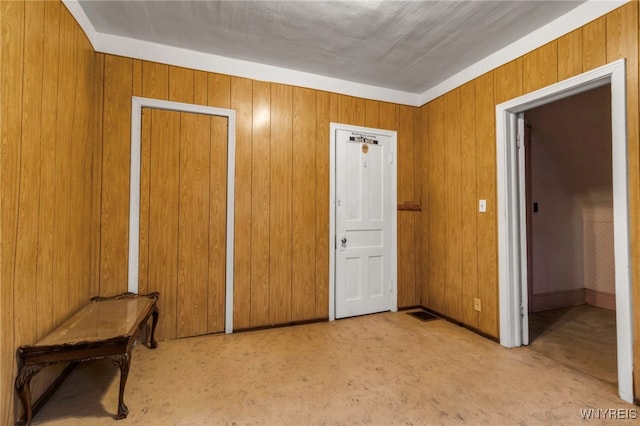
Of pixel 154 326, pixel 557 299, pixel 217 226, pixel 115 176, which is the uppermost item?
pixel 115 176

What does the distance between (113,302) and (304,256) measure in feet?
5.57

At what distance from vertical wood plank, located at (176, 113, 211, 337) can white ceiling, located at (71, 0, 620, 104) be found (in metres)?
0.74

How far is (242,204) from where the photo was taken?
116 inches

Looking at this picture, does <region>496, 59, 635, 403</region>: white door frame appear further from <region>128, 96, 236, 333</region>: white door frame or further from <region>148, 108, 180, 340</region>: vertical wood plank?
<region>148, 108, 180, 340</region>: vertical wood plank

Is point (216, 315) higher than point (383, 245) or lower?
lower

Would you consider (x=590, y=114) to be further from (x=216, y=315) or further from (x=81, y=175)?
(x=81, y=175)

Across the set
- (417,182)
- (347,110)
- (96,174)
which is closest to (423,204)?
(417,182)

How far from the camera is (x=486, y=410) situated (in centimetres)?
176

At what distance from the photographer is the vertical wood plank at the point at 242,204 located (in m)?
2.91

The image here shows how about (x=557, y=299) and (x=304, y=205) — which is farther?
(x=557, y=299)

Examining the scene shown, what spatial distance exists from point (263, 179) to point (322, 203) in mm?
688

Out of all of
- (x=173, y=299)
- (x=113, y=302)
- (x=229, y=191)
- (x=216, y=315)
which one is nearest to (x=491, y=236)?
(x=229, y=191)

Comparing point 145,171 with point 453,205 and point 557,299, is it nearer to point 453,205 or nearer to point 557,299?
point 453,205

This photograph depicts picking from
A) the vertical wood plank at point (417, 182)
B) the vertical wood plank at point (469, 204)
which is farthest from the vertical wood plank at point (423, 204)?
the vertical wood plank at point (469, 204)
